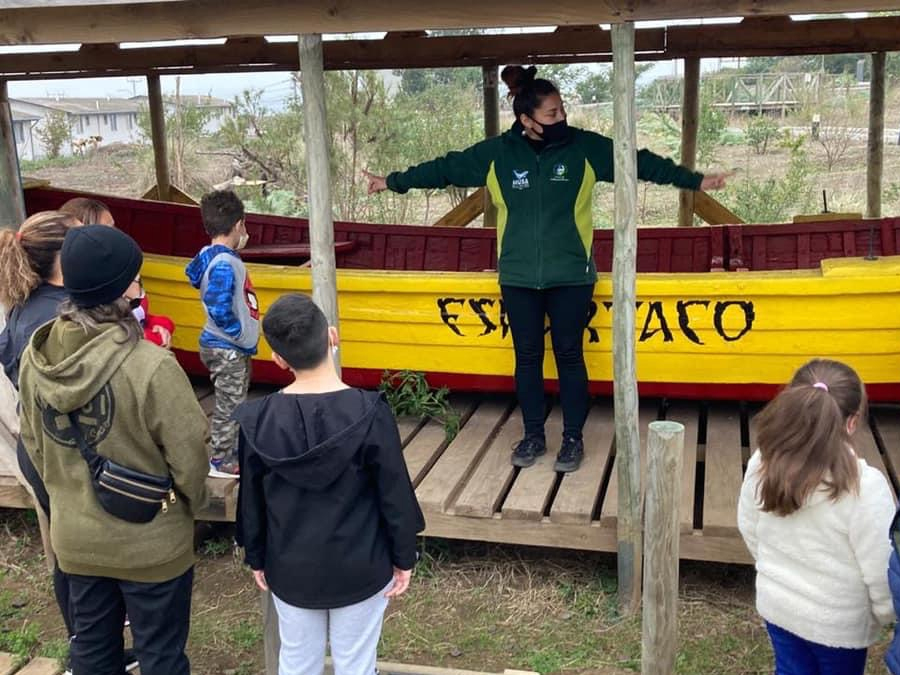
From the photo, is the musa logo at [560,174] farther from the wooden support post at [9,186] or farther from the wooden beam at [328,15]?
the wooden support post at [9,186]

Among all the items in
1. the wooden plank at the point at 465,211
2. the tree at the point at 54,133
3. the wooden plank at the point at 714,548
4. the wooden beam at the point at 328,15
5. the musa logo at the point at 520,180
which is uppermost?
the tree at the point at 54,133

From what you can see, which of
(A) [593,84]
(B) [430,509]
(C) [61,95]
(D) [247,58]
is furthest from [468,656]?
(C) [61,95]

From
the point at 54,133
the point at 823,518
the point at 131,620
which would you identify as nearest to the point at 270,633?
the point at 131,620

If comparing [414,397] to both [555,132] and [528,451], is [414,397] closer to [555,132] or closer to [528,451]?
[528,451]

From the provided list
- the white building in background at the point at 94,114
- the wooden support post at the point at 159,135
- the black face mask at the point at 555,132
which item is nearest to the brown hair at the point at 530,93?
the black face mask at the point at 555,132

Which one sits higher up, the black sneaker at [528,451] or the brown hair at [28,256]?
the brown hair at [28,256]

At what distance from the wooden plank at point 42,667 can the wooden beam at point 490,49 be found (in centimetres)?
435

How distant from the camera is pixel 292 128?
49.2ft

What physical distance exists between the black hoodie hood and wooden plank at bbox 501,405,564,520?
1857 millimetres

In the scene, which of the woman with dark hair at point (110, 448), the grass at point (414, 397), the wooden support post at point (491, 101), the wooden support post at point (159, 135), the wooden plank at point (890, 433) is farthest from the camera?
the wooden support post at point (159, 135)

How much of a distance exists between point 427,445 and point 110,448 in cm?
248

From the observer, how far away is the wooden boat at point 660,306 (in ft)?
15.9

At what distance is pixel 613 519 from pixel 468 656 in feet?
2.73

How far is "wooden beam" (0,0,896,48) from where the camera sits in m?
3.51
